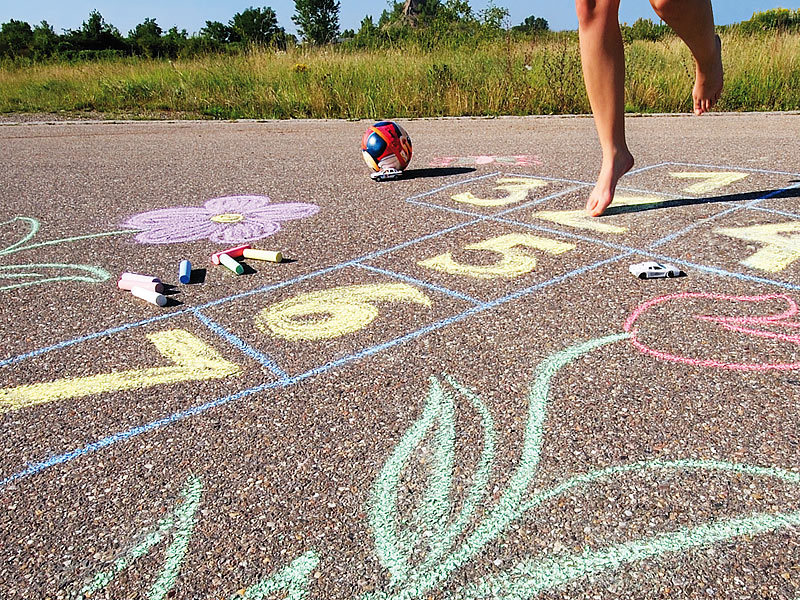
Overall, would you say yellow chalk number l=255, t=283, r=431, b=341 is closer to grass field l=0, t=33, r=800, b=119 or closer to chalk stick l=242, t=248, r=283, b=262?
chalk stick l=242, t=248, r=283, b=262

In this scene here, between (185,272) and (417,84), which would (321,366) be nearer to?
(185,272)

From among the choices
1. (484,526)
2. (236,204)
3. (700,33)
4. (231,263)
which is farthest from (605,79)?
(484,526)

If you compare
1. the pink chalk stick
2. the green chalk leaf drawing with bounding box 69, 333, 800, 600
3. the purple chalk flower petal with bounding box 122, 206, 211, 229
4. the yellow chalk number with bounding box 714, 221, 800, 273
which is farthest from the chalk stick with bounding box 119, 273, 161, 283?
the yellow chalk number with bounding box 714, 221, 800, 273

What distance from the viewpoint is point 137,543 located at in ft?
4.81

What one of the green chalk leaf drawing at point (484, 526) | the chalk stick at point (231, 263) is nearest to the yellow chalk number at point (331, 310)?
the chalk stick at point (231, 263)

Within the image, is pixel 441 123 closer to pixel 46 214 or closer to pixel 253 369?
pixel 46 214

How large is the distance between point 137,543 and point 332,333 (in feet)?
3.52

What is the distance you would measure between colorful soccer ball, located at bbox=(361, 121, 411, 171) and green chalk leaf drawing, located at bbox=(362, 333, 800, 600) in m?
3.30

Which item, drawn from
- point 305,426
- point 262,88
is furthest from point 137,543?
point 262,88

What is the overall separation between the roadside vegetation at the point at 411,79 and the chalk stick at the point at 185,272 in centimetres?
663

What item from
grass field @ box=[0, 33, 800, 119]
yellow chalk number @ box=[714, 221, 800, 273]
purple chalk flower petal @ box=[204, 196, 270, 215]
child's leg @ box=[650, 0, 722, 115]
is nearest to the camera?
yellow chalk number @ box=[714, 221, 800, 273]

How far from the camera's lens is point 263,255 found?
3141 millimetres

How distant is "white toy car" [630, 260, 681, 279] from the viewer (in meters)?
2.71

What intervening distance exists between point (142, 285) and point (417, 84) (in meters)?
7.54
